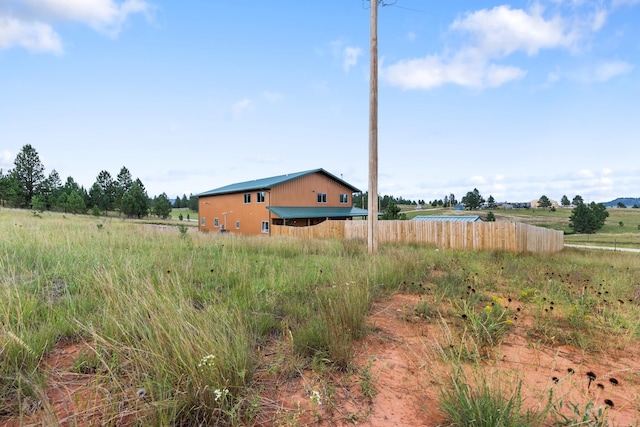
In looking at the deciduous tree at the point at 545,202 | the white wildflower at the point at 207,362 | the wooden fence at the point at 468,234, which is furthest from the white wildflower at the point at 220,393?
the deciduous tree at the point at 545,202

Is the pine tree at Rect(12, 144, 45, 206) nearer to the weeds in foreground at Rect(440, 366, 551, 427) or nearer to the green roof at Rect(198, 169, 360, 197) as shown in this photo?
the green roof at Rect(198, 169, 360, 197)

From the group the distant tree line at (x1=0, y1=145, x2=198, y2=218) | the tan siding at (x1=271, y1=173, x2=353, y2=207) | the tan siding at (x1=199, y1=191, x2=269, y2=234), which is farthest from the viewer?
the distant tree line at (x1=0, y1=145, x2=198, y2=218)

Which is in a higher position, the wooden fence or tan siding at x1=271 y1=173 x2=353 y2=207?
tan siding at x1=271 y1=173 x2=353 y2=207

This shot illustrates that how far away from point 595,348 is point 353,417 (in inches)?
101

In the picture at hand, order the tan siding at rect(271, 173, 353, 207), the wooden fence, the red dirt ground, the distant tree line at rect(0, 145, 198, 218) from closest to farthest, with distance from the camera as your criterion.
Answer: the red dirt ground → the wooden fence → the tan siding at rect(271, 173, 353, 207) → the distant tree line at rect(0, 145, 198, 218)

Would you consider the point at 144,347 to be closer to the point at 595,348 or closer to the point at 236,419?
the point at 236,419

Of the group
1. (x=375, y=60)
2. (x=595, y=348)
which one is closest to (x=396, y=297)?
(x=595, y=348)

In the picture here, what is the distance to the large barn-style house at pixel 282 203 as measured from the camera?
94.3 ft

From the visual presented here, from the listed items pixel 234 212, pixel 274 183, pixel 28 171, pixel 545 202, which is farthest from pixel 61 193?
pixel 545 202

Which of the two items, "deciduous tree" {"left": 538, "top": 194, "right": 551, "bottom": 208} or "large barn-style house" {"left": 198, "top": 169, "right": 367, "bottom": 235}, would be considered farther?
"deciduous tree" {"left": 538, "top": 194, "right": 551, "bottom": 208}

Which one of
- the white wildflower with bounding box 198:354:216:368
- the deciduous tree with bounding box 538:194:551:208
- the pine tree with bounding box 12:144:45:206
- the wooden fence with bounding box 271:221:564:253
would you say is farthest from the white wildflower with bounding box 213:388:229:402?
the deciduous tree with bounding box 538:194:551:208

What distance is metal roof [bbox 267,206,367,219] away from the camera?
2769 centimetres

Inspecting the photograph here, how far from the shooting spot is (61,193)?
59031mm

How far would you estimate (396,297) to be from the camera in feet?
14.0
